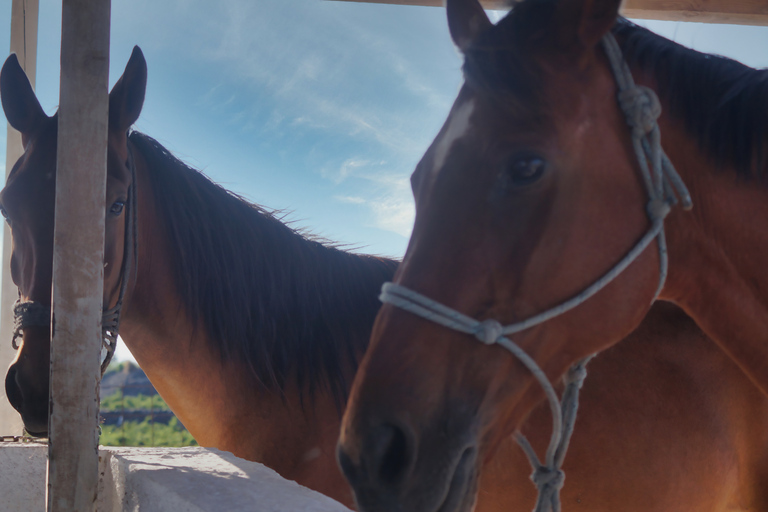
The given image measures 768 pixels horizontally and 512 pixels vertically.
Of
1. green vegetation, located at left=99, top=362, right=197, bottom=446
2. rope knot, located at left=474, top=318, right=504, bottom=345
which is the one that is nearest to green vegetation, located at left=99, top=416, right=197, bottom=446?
green vegetation, located at left=99, top=362, right=197, bottom=446

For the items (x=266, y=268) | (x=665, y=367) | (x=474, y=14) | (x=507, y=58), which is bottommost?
(x=665, y=367)

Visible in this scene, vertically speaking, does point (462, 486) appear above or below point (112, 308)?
below

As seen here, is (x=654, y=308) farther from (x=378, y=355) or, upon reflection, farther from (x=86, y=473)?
(x=86, y=473)

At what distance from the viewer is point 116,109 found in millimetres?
2127

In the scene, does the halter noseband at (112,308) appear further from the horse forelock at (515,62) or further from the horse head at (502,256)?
the horse forelock at (515,62)

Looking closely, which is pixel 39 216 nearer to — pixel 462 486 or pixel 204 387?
pixel 204 387

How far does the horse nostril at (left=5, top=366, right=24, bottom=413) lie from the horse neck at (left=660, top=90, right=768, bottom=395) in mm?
2089

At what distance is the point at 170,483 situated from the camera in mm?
1385

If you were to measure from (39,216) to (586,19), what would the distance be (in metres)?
1.87

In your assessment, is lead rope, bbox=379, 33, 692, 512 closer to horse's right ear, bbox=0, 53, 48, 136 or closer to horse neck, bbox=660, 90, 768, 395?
horse neck, bbox=660, 90, 768, 395

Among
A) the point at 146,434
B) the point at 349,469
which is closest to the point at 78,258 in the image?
the point at 349,469

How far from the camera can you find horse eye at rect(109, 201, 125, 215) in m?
1.93

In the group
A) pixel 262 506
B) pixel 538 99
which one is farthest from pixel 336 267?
pixel 538 99

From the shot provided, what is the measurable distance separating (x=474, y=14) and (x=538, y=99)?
481mm
